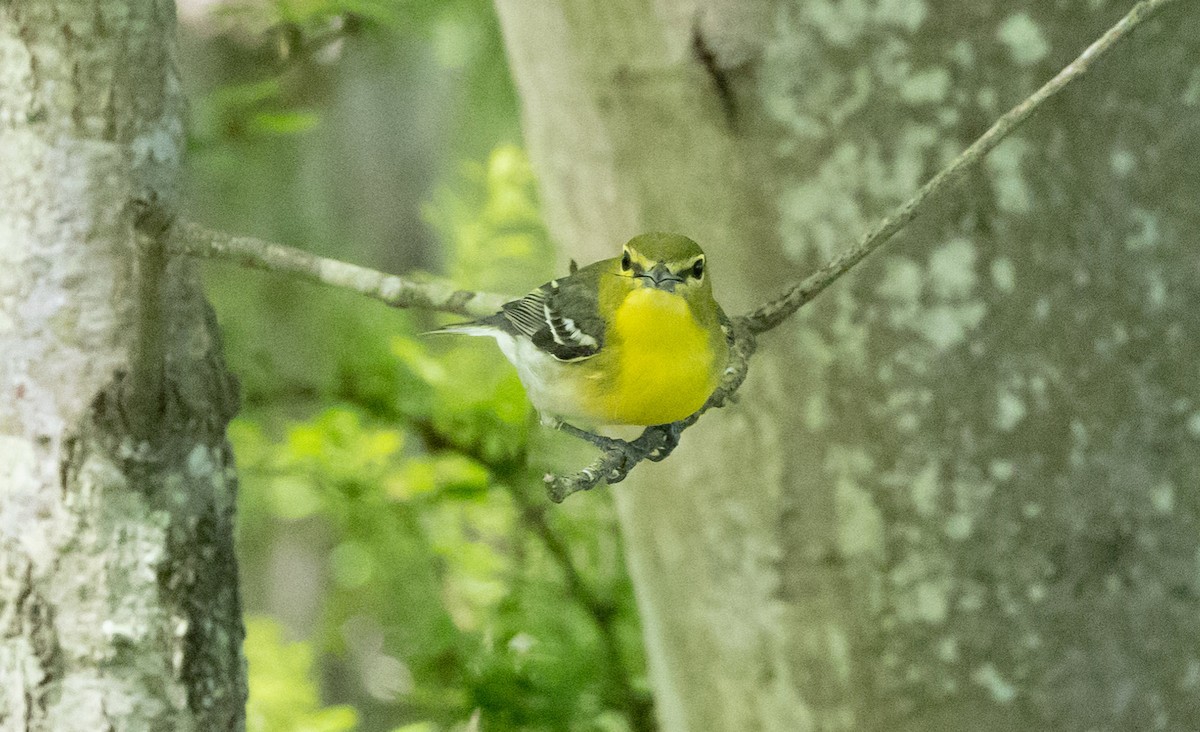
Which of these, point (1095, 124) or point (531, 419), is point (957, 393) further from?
point (531, 419)

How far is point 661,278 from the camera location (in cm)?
133

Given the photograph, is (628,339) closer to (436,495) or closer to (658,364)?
(658,364)

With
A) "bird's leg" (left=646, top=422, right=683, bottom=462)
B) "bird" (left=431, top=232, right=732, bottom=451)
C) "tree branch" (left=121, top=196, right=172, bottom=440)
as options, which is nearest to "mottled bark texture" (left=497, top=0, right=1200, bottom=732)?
A: "bird's leg" (left=646, top=422, right=683, bottom=462)

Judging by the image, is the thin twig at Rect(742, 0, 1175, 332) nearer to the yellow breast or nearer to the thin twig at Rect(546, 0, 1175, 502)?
the thin twig at Rect(546, 0, 1175, 502)

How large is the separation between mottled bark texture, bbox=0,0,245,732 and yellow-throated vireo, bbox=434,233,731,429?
1.59 feet

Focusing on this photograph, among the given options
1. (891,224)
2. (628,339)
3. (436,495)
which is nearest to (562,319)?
(628,339)

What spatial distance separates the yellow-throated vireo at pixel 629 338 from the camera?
4.44 feet

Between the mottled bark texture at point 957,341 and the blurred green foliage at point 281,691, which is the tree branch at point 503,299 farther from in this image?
the blurred green foliage at point 281,691

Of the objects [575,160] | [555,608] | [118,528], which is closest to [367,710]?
[555,608]

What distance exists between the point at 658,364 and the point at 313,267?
1.47 feet

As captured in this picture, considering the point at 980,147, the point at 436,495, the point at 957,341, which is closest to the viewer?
the point at 980,147

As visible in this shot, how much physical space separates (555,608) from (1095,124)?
4.63 ft

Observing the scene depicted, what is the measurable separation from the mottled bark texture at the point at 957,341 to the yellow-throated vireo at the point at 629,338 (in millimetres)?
428

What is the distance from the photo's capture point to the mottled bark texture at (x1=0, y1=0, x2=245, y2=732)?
3.84 feet
